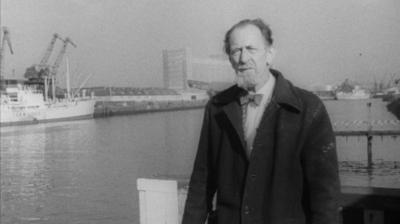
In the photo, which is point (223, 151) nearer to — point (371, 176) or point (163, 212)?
point (163, 212)

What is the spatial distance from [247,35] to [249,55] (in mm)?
81

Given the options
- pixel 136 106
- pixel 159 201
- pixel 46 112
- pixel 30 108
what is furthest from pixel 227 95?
pixel 136 106

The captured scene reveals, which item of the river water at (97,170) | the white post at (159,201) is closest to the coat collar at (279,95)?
the white post at (159,201)

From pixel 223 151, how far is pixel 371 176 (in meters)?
21.8

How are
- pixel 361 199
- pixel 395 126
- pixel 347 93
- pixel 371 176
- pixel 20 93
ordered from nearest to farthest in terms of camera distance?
1. pixel 361 199
2. pixel 371 176
3. pixel 395 126
4. pixel 20 93
5. pixel 347 93

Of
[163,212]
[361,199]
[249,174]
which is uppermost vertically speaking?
[249,174]

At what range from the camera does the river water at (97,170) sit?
15.7 metres

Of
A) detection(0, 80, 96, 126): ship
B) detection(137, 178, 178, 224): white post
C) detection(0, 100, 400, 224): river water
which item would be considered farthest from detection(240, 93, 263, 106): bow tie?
detection(0, 80, 96, 126): ship

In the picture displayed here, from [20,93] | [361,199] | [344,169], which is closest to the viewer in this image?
[361,199]

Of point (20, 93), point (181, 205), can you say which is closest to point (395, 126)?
point (181, 205)

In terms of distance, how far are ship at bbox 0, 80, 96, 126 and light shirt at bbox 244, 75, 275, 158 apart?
70012 millimetres

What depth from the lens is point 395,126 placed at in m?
38.7

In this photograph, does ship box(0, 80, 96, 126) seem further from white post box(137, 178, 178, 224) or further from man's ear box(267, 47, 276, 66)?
man's ear box(267, 47, 276, 66)

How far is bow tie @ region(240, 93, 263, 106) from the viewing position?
1.96m
